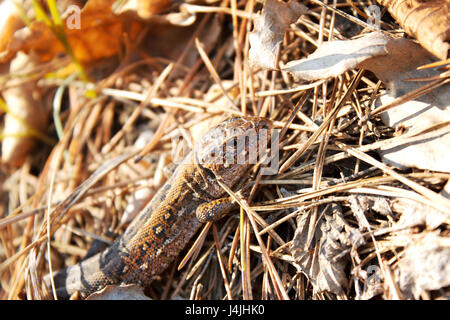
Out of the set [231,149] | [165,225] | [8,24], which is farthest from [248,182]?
[8,24]

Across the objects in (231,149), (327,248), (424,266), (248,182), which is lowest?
(424,266)

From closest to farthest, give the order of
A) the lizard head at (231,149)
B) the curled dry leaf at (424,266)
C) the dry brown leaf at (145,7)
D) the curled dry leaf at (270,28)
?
the curled dry leaf at (424,266) < the curled dry leaf at (270,28) < the lizard head at (231,149) < the dry brown leaf at (145,7)

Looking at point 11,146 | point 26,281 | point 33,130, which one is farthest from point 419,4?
point 11,146

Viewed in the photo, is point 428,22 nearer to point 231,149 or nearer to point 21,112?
point 231,149

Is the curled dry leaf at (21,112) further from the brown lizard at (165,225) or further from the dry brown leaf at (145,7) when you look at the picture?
the brown lizard at (165,225)

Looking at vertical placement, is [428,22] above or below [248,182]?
above

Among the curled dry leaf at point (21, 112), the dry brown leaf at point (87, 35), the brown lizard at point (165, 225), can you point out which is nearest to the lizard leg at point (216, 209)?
the brown lizard at point (165, 225)
